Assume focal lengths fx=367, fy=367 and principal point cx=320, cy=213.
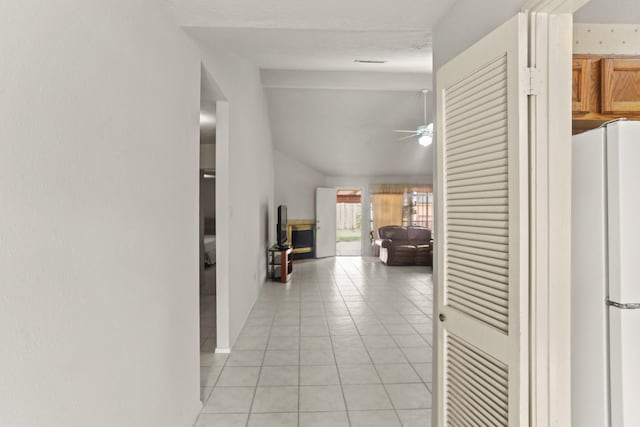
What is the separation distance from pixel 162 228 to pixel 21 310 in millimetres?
935

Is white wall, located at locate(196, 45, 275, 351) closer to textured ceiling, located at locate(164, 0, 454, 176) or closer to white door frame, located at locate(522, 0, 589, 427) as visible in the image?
textured ceiling, located at locate(164, 0, 454, 176)

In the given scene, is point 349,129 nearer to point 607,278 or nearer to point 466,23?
point 466,23

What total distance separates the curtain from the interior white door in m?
1.19

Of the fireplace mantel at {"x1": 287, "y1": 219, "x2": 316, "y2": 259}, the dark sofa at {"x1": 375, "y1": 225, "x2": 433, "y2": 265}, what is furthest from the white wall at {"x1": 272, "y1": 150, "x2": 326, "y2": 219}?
the dark sofa at {"x1": 375, "y1": 225, "x2": 433, "y2": 265}

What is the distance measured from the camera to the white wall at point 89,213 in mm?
893

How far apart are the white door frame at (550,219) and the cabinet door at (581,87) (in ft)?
3.44

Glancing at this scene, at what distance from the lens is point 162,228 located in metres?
1.82

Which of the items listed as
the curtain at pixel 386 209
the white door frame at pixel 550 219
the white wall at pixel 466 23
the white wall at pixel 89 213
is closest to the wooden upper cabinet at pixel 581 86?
the white wall at pixel 466 23

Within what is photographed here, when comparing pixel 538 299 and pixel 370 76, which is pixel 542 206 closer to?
pixel 538 299

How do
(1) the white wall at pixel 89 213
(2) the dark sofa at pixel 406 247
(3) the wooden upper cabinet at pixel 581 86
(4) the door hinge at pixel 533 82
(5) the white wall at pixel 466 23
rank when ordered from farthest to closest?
(2) the dark sofa at pixel 406 247
(3) the wooden upper cabinet at pixel 581 86
(5) the white wall at pixel 466 23
(4) the door hinge at pixel 533 82
(1) the white wall at pixel 89 213

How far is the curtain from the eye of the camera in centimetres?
1020

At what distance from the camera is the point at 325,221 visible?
9.78 meters

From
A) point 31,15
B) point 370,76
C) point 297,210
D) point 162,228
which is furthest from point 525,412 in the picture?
A: point 297,210

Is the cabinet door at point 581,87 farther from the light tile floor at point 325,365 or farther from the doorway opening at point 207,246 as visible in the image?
the doorway opening at point 207,246
